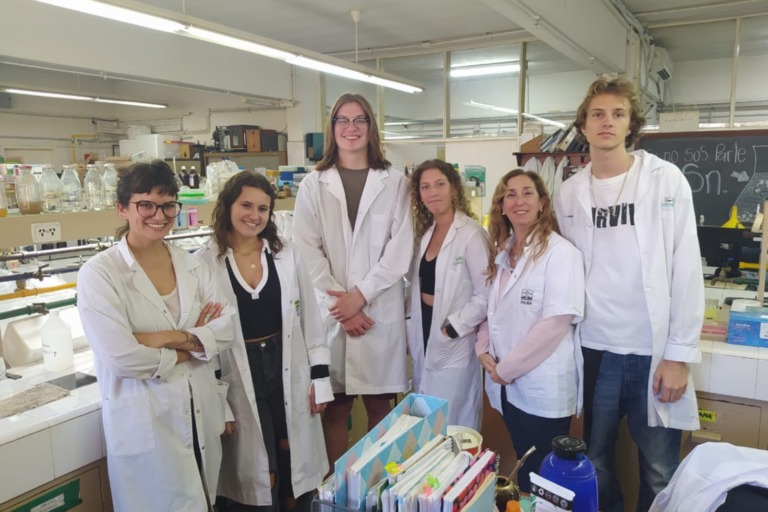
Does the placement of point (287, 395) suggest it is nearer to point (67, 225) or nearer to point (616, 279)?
point (67, 225)

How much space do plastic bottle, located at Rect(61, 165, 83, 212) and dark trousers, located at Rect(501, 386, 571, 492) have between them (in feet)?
5.40

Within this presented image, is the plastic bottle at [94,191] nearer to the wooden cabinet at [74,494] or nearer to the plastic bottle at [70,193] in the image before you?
the plastic bottle at [70,193]

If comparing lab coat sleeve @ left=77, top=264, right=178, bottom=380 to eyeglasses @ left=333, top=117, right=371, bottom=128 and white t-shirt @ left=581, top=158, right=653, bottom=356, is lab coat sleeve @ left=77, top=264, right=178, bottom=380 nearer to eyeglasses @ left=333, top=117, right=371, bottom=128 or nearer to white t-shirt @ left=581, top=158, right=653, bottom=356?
eyeglasses @ left=333, top=117, right=371, bottom=128

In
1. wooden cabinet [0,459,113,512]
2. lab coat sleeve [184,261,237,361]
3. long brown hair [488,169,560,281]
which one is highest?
long brown hair [488,169,560,281]

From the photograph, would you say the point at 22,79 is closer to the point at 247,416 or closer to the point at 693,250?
the point at 247,416

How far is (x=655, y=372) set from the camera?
65.7 inches

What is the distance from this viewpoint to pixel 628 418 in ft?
5.86

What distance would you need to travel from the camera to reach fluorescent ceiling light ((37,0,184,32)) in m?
2.79

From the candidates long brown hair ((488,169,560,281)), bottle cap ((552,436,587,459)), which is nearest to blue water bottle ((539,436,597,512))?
bottle cap ((552,436,587,459))

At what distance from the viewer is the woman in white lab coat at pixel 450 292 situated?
218 cm

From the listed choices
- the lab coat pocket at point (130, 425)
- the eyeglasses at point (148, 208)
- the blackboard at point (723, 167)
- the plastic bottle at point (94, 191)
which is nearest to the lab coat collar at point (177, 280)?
the eyeglasses at point (148, 208)

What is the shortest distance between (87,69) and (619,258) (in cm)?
531

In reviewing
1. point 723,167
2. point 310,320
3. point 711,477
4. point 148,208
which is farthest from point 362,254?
point 723,167

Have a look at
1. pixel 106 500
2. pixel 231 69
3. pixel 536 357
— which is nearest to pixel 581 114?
pixel 536 357
